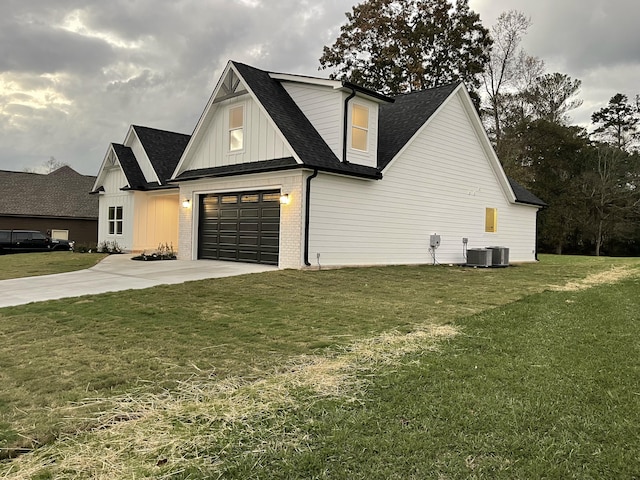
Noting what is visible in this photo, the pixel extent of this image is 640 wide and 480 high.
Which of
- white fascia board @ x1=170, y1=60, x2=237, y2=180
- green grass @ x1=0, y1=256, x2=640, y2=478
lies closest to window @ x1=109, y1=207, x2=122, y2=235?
white fascia board @ x1=170, y1=60, x2=237, y2=180

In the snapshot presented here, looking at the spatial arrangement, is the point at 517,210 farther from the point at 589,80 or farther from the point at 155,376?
the point at 589,80

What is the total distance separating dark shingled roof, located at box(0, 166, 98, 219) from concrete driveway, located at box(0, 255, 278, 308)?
1578 cm

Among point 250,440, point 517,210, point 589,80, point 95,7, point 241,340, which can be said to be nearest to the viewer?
point 250,440

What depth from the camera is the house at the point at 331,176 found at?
12852 millimetres

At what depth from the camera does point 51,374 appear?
4309mm

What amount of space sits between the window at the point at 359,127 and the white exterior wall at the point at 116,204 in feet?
38.1

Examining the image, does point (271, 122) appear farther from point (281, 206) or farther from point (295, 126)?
point (281, 206)

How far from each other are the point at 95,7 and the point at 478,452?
18.6 metres

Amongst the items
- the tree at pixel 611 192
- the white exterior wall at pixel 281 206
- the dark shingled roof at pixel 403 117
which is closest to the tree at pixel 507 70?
the tree at pixel 611 192

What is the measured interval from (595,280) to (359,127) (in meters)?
7.79

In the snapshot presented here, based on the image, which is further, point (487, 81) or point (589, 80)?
point (589, 80)

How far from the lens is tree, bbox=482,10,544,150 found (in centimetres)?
3379

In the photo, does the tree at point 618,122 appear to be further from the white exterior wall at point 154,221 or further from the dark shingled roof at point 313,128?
the white exterior wall at point 154,221

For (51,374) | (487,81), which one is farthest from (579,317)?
(487,81)
